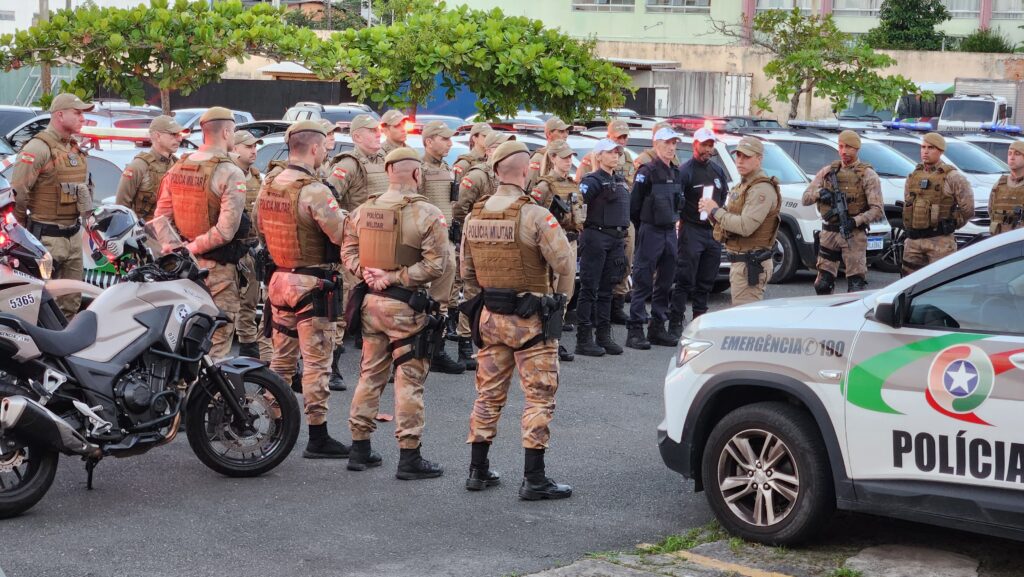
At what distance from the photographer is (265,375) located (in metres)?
7.11

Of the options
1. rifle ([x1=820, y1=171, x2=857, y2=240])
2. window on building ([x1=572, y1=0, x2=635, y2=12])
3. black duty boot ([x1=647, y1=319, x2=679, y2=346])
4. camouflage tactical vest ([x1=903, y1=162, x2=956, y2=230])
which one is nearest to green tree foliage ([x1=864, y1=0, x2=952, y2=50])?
window on building ([x1=572, y1=0, x2=635, y2=12])

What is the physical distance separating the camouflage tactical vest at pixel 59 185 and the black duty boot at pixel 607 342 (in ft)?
14.8

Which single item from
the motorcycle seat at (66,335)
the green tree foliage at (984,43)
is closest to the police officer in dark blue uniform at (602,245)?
the motorcycle seat at (66,335)

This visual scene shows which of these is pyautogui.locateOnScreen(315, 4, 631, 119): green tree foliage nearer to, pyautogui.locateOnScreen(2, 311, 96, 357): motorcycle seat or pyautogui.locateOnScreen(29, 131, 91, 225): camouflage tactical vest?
pyautogui.locateOnScreen(29, 131, 91, 225): camouflage tactical vest

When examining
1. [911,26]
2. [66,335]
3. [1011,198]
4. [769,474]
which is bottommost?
[769,474]

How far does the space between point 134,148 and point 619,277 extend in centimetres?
461

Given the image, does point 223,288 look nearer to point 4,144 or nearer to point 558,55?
point 558,55

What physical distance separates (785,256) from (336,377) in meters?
7.43

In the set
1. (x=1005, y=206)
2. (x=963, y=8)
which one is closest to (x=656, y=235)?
(x=1005, y=206)

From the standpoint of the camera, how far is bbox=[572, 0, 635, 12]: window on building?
54.5m

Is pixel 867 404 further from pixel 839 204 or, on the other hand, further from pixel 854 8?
pixel 854 8

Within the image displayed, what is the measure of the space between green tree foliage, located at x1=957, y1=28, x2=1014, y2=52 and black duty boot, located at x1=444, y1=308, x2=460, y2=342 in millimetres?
41998

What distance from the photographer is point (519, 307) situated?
263 inches

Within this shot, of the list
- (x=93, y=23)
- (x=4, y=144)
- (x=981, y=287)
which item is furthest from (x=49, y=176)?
(x=4, y=144)
